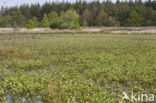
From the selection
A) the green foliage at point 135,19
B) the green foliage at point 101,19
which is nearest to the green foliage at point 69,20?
the green foliage at point 101,19

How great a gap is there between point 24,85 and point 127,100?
14.6 ft

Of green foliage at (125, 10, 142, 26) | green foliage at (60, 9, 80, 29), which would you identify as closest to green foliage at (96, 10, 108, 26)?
green foliage at (125, 10, 142, 26)

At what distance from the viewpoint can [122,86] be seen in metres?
8.16

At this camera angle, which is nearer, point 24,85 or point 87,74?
point 24,85

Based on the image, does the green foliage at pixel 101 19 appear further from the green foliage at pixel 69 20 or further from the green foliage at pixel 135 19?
the green foliage at pixel 69 20

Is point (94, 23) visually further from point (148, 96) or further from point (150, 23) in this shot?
point (148, 96)

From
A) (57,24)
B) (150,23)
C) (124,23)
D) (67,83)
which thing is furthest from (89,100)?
(124,23)

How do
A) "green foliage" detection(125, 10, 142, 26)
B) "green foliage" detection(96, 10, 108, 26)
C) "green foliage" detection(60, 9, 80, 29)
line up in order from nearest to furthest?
1. "green foliage" detection(60, 9, 80, 29)
2. "green foliage" detection(125, 10, 142, 26)
3. "green foliage" detection(96, 10, 108, 26)

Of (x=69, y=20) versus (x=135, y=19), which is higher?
(x=135, y=19)

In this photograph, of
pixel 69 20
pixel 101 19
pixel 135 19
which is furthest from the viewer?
pixel 101 19

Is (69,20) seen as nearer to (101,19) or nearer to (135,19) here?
(101,19)

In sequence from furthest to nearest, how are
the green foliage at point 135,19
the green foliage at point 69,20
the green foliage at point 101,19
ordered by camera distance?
the green foliage at point 101,19
the green foliage at point 135,19
the green foliage at point 69,20

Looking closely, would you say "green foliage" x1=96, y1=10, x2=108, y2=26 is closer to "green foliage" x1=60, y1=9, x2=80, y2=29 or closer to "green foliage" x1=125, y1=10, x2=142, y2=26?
"green foliage" x1=125, y1=10, x2=142, y2=26

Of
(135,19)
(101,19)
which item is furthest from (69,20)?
(135,19)
